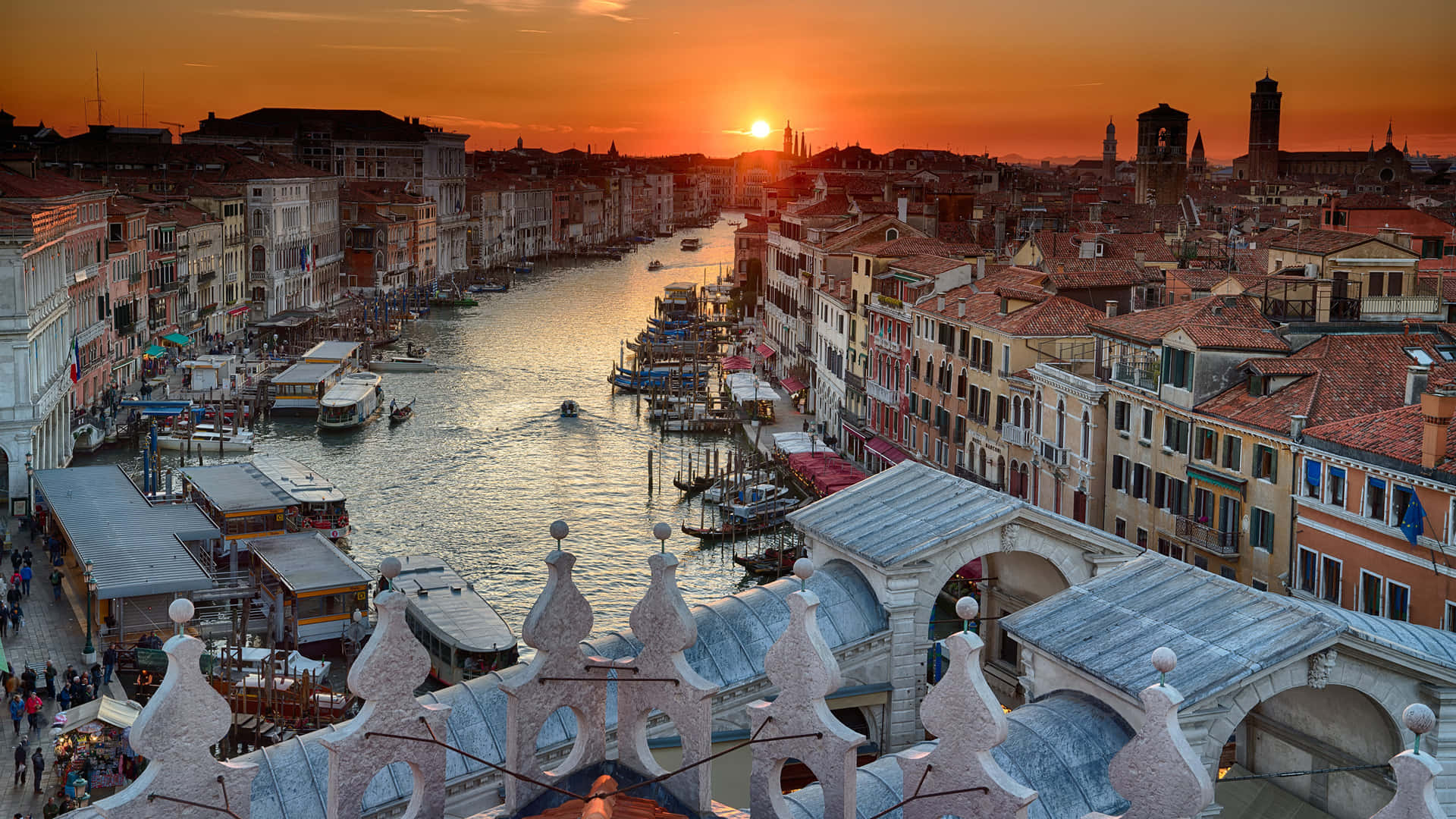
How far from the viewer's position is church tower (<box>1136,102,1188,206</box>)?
78.8m

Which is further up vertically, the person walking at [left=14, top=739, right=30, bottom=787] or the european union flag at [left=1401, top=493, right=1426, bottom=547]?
the european union flag at [left=1401, top=493, right=1426, bottom=547]

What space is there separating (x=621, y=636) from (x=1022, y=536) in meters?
5.66

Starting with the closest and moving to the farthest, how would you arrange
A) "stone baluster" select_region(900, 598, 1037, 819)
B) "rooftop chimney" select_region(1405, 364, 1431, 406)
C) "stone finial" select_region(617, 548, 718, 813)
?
"stone baluster" select_region(900, 598, 1037, 819) < "stone finial" select_region(617, 548, 718, 813) < "rooftop chimney" select_region(1405, 364, 1431, 406)

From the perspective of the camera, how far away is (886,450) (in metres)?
33.7

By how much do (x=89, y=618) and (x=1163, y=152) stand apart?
65949 millimetres

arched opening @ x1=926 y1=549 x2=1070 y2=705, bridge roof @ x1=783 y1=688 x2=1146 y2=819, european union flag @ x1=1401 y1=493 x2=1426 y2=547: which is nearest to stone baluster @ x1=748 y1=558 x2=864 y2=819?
bridge roof @ x1=783 y1=688 x2=1146 y2=819

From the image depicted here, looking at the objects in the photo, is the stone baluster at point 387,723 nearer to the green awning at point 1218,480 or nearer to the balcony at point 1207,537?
the green awning at point 1218,480

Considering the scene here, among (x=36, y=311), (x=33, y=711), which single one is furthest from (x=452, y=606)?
(x=36, y=311)

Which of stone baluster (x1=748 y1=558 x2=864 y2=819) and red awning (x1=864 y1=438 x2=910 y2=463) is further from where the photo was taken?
red awning (x1=864 y1=438 x2=910 y2=463)

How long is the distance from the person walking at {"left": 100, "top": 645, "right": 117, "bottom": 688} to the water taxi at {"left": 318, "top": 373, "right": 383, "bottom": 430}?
21500mm

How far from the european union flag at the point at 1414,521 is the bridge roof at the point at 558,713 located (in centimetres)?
604

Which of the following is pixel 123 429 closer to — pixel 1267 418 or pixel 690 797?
pixel 1267 418

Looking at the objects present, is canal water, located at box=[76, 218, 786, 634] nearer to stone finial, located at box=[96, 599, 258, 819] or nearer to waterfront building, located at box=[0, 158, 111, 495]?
waterfront building, located at box=[0, 158, 111, 495]

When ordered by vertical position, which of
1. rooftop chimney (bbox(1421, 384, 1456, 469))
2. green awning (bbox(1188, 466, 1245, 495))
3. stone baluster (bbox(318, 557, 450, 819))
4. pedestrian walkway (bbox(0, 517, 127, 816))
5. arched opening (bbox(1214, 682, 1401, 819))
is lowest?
pedestrian walkway (bbox(0, 517, 127, 816))
